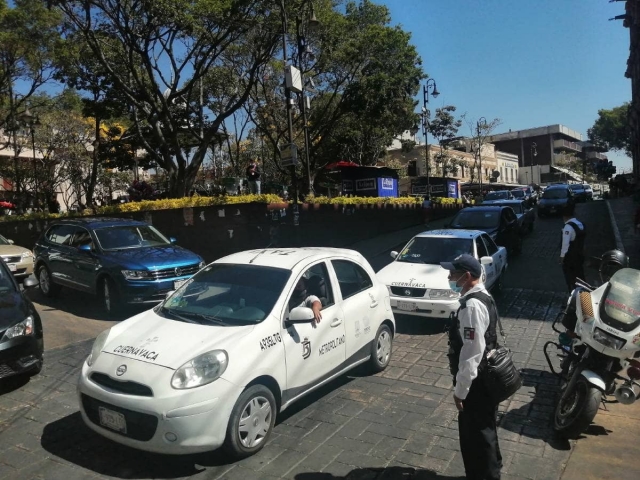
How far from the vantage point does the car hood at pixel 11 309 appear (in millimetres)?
5352

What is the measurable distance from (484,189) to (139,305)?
56815mm

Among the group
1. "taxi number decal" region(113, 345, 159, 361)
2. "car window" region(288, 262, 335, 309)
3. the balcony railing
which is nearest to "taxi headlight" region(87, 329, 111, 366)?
"taxi number decal" region(113, 345, 159, 361)

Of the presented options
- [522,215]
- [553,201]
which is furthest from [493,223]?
[553,201]

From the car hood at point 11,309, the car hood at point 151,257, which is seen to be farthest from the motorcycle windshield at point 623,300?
the car hood at point 151,257

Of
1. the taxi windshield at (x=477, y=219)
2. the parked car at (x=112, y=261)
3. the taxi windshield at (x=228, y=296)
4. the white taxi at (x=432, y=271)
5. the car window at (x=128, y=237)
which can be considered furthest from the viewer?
the taxi windshield at (x=477, y=219)

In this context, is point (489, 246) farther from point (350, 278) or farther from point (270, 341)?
point (270, 341)

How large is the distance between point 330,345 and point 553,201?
2261 centimetres

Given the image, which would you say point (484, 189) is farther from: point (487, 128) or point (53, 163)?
point (53, 163)

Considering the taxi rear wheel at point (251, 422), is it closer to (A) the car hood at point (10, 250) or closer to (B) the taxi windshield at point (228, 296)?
(B) the taxi windshield at point (228, 296)

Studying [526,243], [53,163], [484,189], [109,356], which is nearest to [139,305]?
[109,356]

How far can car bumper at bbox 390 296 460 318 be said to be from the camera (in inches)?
293

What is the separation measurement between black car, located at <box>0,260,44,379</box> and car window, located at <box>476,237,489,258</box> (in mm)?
6885

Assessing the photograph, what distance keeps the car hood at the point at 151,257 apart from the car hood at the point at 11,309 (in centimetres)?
258

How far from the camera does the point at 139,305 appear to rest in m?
8.84
